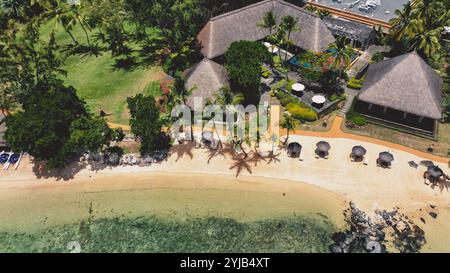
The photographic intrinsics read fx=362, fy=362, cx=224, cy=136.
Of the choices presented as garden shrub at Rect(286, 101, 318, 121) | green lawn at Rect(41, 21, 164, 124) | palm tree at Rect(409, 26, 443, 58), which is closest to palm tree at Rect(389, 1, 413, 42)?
palm tree at Rect(409, 26, 443, 58)

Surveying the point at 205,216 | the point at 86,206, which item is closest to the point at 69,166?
the point at 86,206

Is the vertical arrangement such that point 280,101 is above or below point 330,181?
above

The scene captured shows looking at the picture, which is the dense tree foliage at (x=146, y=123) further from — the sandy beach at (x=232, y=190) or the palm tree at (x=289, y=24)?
the palm tree at (x=289, y=24)

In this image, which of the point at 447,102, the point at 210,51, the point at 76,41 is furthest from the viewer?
the point at 76,41

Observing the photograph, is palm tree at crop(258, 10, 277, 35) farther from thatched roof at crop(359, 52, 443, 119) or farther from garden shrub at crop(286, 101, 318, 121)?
thatched roof at crop(359, 52, 443, 119)

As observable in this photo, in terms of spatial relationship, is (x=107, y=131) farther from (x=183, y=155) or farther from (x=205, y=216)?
(x=205, y=216)
